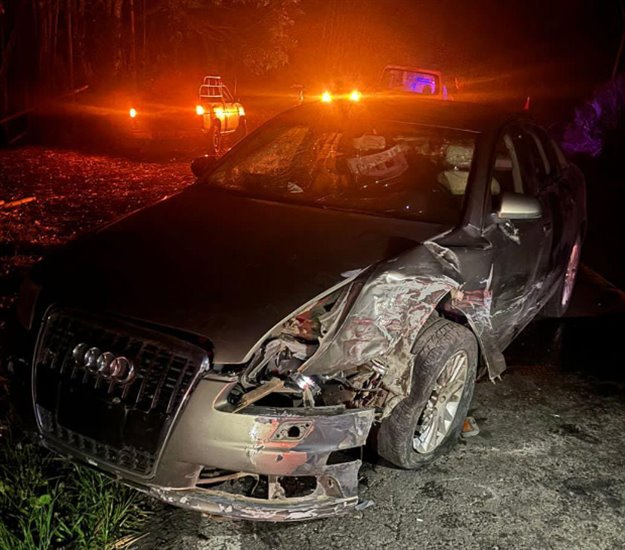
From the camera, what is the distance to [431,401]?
11.3 ft

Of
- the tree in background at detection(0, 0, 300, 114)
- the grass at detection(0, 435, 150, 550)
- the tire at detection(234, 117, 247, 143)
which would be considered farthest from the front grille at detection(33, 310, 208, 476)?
the tire at detection(234, 117, 247, 143)

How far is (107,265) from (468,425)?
2.19 m

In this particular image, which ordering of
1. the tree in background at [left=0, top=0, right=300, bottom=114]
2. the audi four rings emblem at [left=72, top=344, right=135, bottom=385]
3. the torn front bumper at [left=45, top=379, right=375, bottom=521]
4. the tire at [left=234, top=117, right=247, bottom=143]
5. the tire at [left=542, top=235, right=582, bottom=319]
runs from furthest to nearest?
the tire at [left=234, top=117, right=247, bottom=143] < the tree in background at [left=0, top=0, right=300, bottom=114] < the tire at [left=542, top=235, right=582, bottom=319] < the audi four rings emblem at [left=72, top=344, right=135, bottom=385] < the torn front bumper at [left=45, top=379, right=375, bottom=521]

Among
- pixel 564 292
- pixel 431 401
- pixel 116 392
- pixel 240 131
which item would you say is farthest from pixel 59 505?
pixel 240 131

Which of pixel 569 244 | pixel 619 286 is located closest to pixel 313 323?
pixel 569 244

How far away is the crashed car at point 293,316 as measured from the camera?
265 cm

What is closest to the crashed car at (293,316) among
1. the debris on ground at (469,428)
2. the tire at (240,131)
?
the debris on ground at (469,428)

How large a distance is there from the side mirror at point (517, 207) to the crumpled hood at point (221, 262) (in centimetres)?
41

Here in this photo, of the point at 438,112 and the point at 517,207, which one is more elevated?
the point at 438,112

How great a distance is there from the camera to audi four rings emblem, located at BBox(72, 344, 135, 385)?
8.84 ft

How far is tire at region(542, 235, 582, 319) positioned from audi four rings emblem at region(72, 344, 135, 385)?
376 centimetres

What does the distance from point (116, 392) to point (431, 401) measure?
5.17 feet

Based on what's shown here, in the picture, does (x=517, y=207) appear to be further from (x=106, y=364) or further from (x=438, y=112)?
(x=106, y=364)

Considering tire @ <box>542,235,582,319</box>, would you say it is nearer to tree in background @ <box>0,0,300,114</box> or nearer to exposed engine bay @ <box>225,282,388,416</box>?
exposed engine bay @ <box>225,282,388,416</box>
